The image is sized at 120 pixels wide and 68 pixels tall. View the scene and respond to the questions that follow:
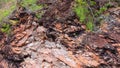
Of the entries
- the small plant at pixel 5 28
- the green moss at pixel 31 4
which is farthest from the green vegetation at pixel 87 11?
the small plant at pixel 5 28

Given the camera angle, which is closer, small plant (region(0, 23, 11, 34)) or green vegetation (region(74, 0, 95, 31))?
A: green vegetation (region(74, 0, 95, 31))

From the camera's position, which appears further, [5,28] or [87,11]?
[5,28]

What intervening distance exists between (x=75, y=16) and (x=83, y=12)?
34 centimetres

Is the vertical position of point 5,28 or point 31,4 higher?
point 31,4

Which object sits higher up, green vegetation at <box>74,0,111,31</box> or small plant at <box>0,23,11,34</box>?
green vegetation at <box>74,0,111,31</box>

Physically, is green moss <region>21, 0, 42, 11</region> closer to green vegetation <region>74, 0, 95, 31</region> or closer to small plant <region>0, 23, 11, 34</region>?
small plant <region>0, 23, 11, 34</region>

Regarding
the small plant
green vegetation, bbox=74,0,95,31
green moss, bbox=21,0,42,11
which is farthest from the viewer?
the small plant

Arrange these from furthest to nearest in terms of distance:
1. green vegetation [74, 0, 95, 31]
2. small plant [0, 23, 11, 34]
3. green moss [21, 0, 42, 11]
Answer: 1. small plant [0, 23, 11, 34]
2. green moss [21, 0, 42, 11]
3. green vegetation [74, 0, 95, 31]

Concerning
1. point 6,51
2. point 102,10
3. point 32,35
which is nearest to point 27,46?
point 32,35

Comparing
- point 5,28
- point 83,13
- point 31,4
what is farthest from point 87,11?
point 5,28

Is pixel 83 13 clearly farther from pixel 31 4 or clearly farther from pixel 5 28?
pixel 5 28

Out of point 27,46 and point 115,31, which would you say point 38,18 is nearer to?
point 27,46

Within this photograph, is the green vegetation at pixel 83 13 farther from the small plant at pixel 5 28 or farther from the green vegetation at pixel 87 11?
the small plant at pixel 5 28

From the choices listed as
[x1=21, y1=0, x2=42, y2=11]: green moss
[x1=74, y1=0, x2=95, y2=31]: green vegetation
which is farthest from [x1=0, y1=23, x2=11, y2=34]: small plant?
[x1=74, y1=0, x2=95, y2=31]: green vegetation
